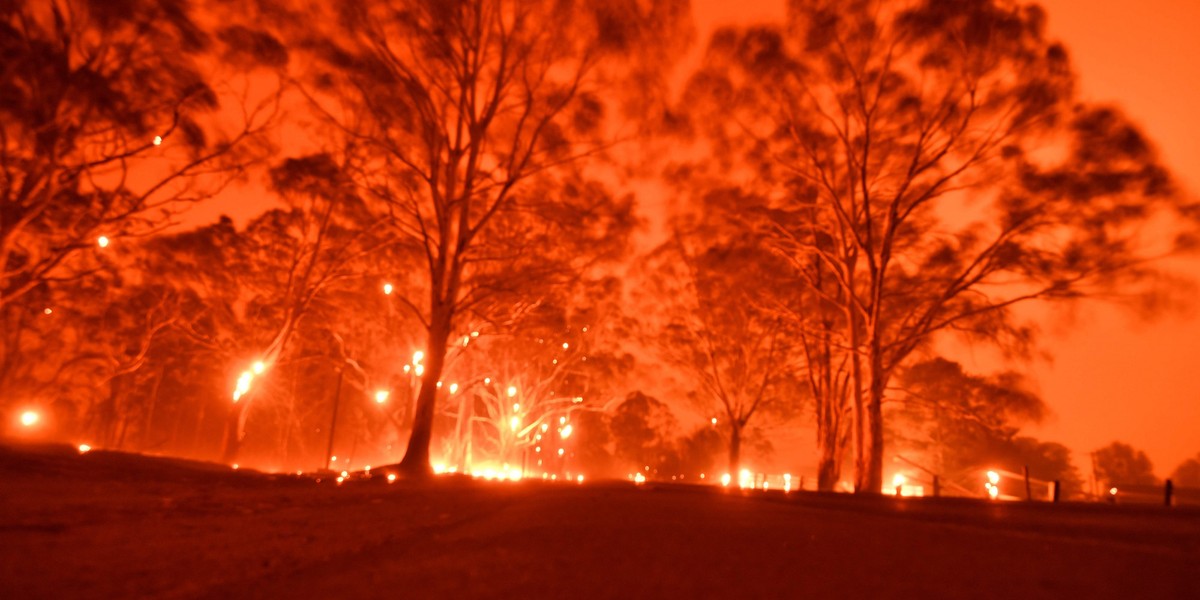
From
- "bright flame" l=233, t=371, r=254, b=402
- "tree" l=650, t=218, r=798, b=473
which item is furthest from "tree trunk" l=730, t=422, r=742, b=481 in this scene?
"bright flame" l=233, t=371, r=254, b=402

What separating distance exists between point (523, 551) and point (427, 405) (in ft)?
34.4

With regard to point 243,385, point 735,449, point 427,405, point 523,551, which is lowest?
point 523,551

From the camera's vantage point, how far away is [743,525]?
16.4 feet

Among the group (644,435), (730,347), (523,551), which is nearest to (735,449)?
(730,347)

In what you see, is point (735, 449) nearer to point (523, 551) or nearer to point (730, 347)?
A: point (730, 347)

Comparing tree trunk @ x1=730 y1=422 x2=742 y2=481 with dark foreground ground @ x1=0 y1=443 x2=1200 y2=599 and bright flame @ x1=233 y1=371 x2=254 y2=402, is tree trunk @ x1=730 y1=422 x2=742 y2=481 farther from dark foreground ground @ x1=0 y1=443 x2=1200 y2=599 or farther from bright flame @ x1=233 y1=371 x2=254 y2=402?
dark foreground ground @ x1=0 y1=443 x2=1200 y2=599

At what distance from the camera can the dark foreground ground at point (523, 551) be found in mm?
2732

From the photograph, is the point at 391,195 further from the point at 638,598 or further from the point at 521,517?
the point at 638,598

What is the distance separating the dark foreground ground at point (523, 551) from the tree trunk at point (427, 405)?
22.7 feet

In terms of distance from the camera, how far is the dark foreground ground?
2732 millimetres

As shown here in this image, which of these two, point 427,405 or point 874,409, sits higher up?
point 874,409

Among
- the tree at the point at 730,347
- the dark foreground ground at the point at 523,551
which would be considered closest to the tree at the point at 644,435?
the tree at the point at 730,347

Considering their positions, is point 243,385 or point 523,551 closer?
point 523,551

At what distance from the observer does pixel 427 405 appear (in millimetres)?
13625
